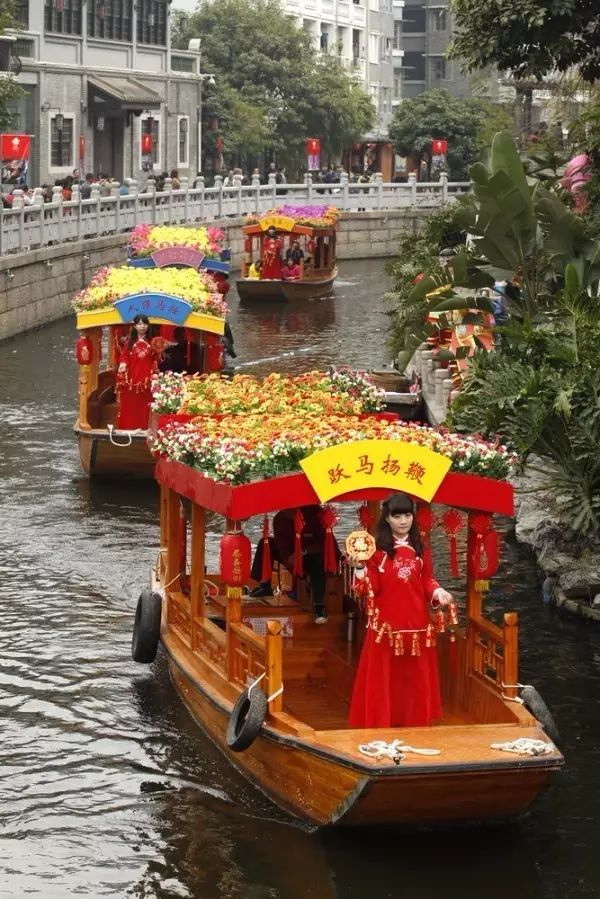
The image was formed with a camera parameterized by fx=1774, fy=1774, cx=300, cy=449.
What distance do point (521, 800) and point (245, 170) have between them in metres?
59.6

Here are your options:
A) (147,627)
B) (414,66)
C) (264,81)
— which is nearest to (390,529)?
(147,627)

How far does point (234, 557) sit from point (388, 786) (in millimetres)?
2010

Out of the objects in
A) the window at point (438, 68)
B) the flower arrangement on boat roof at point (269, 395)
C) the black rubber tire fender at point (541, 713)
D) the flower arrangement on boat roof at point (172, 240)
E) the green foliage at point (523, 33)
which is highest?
the window at point (438, 68)

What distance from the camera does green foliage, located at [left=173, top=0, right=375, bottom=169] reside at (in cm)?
6462

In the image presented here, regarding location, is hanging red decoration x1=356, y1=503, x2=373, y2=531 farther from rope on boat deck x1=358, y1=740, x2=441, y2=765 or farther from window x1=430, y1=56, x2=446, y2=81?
window x1=430, y1=56, x2=446, y2=81

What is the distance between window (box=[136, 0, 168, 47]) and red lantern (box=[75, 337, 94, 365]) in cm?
4056

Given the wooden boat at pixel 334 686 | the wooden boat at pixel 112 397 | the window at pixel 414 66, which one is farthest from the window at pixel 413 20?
the wooden boat at pixel 334 686

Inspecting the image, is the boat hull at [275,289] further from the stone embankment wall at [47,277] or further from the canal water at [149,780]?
the canal water at [149,780]

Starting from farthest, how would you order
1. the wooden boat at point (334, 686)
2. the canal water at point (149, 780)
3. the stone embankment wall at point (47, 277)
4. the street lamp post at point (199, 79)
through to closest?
the street lamp post at point (199, 79) → the stone embankment wall at point (47, 277) → the canal water at point (149, 780) → the wooden boat at point (334, 686)

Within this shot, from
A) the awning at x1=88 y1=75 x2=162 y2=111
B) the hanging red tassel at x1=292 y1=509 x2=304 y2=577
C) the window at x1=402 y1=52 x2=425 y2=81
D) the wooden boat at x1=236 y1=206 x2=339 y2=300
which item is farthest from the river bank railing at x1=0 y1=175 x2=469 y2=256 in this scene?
the window at x1=402 y1=52 x2=425 y2=81

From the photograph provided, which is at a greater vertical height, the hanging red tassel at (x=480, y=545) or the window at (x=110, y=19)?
the window at (x=110, y=19)

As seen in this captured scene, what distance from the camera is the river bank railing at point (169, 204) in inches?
1459

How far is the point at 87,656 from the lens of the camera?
15172 millimetres

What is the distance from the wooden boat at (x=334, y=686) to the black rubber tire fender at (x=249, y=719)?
0.13ft
